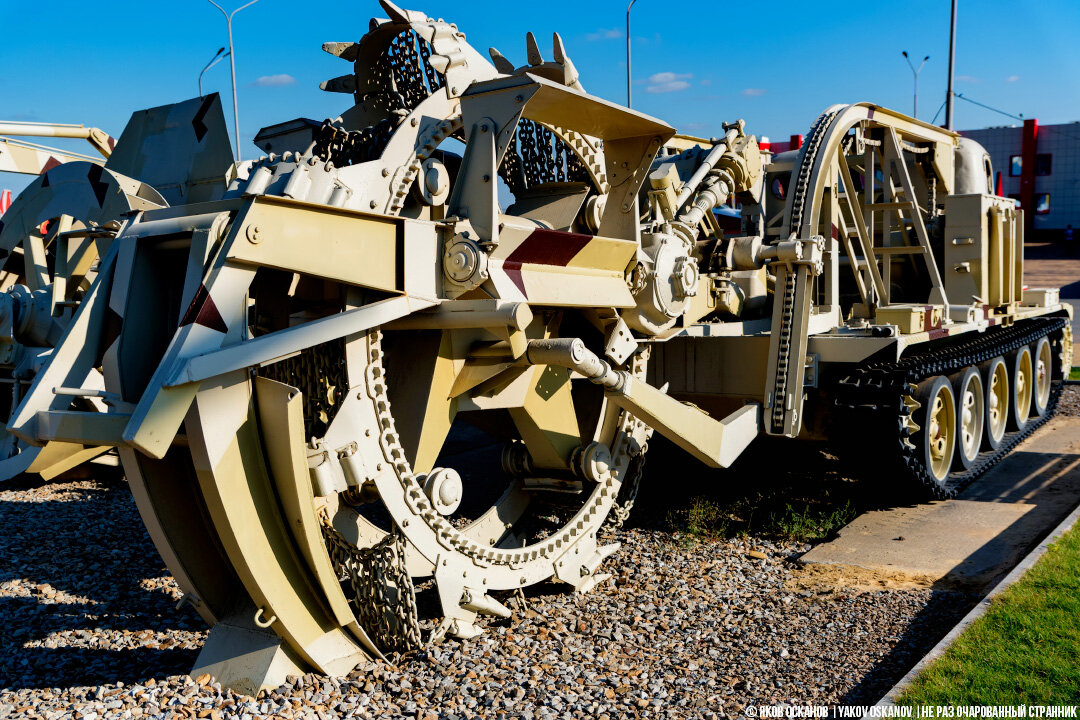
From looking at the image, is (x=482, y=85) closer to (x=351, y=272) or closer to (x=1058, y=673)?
(x=351, y=272)

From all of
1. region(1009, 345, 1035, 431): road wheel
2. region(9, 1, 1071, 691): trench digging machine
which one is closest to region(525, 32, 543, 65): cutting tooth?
region(9, 1, 1071, 691): trench digging machine

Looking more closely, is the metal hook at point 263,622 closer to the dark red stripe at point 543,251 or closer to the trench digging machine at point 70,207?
the trench digging machine at point 70,207

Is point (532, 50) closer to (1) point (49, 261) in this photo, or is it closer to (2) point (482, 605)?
(2) point (482, 605)

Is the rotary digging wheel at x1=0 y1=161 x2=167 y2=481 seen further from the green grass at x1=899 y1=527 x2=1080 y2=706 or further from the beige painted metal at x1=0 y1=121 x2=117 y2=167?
the green grass at x1=899 y1=527 x2=1080 y2=706

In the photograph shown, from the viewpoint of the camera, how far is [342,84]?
6.38 meters

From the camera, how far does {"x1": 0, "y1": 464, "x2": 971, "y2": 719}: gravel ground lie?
4469 mm

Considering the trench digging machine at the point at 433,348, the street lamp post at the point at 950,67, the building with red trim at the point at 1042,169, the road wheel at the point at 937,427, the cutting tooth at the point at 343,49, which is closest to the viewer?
the trench digging machine at the point at 433,348

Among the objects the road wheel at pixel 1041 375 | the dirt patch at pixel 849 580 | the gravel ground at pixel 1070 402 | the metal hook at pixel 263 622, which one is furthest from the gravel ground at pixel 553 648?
the gravel ground at pixel 1070 402

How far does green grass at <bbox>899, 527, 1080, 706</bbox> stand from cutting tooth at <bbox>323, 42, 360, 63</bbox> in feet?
15.0

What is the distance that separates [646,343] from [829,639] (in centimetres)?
209

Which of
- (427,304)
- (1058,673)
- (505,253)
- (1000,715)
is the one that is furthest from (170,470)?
(1058,673)

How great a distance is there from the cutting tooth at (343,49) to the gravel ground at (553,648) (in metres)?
3.37

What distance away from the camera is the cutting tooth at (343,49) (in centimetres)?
611

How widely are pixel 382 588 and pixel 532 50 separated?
293cm
